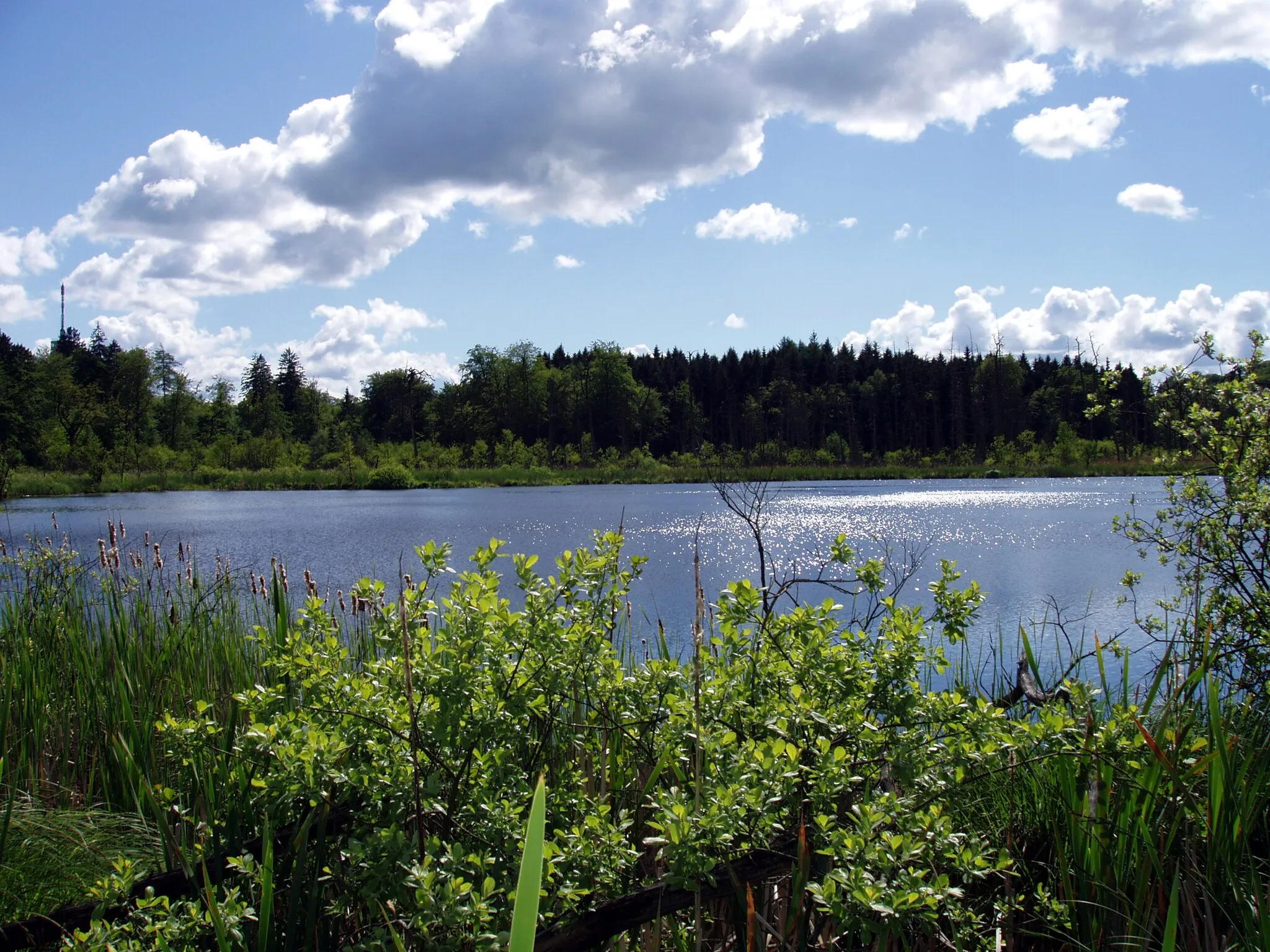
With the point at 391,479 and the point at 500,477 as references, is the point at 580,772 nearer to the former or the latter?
the point at 391,479

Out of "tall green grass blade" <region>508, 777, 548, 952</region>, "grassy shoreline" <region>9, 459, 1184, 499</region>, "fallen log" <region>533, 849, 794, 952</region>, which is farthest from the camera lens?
"grassy shoreline" <region>9, 459, 1184, 499</region>

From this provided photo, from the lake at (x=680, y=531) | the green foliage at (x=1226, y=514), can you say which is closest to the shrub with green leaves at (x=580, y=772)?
the green foliage at (x=1226, y=514)

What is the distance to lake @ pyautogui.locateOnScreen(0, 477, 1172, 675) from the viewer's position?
1325cm

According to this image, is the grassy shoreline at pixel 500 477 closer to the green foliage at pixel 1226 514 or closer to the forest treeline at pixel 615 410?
the forest treeline at pixel 615 410

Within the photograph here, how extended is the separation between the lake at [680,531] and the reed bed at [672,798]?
2588 mm

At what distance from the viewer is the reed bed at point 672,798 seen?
6.03ft

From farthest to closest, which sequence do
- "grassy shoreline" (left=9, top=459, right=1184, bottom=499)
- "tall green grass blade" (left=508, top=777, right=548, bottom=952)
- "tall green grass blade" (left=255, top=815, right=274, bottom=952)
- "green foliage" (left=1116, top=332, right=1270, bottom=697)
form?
"grassy shoreline" (left=9, top=459, right=1184, bottom=499), "green foliage" (left=1116, top=332, right=1270, bottom=697), "tall green grass blade" (left=255, top=815, right=274, bottom=952), "tall green grass blade" (left=508, top=777, right=548, bottom=952)

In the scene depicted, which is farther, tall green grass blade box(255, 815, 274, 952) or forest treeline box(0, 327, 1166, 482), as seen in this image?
Result: forest treeline box(0, 327, 1166, 482)

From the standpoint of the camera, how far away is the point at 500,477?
70125mm

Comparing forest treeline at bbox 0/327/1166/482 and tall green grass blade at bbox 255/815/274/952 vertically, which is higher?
forest treeline at bbox 0/327/1166/482

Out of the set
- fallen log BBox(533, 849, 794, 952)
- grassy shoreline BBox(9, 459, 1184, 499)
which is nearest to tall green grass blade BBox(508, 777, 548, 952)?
fallen log BBox(533, 849, 794, 952)

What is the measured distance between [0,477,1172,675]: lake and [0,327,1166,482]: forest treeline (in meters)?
27.5

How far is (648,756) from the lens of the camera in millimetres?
2531

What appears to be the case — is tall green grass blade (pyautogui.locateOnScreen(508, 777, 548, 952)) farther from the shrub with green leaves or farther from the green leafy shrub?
the green leafy shrub
